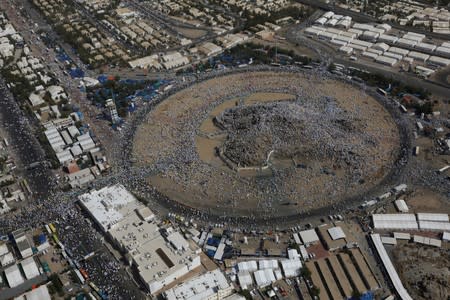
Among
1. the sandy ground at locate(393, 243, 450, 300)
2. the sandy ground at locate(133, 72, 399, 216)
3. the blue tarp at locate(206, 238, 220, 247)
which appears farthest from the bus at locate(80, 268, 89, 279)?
the sandy ground at locate(393, 243, 450, 300)

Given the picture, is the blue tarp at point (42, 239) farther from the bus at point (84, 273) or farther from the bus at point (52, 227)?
the bus at point (84, 273)

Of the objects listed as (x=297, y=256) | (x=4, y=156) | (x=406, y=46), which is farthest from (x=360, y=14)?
(x=4, y=156)

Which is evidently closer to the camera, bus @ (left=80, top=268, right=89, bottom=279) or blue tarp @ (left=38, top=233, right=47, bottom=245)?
bus @ (left=80, top=268, right=89, bottom=279)

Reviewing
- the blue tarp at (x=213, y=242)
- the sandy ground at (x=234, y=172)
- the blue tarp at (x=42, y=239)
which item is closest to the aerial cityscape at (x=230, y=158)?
the blue tarp at (x=42, y=239)

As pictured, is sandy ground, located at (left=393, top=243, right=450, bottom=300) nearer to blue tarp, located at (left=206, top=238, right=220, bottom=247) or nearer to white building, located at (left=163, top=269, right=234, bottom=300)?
white building, located at (left=163, top=269, right=234, bottom=300)

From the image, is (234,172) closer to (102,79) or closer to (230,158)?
(230,158)
